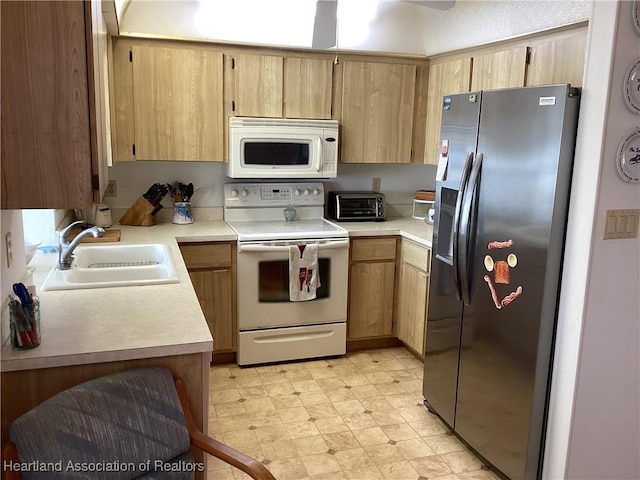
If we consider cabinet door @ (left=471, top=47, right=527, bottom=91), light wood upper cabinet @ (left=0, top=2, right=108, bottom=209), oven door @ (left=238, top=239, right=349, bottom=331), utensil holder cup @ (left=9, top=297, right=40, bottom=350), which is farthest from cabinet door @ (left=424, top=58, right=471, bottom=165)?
utensil holder cup @ (left=9, top=297, right=40, bottom=350)

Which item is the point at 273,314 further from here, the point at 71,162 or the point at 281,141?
the point at 71,162

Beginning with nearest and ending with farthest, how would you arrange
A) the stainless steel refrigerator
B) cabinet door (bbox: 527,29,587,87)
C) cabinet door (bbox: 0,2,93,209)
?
cabinet door (bbox: 0,2,93,209), the stainless steel refrigerator, cabinet door (bbox: 527,29,587,87)

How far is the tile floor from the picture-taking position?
8.38 feet

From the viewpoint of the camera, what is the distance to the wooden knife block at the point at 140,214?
12.0 ft

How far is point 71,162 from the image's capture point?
1.45m

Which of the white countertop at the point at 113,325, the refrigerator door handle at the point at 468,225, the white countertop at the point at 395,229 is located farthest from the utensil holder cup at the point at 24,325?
the white countertop at the point at 395,229

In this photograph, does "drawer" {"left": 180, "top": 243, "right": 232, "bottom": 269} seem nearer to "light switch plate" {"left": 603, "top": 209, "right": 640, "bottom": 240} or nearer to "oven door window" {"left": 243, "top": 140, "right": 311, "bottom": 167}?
"oven door window" {"left": 243, "top": 140, "right": 311, "bottom": 167}

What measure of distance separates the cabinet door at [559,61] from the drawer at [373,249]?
137 cm

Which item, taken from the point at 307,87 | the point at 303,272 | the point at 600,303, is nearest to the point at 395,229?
the point at 303,272

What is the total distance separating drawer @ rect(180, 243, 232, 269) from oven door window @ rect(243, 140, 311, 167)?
0.59 metres

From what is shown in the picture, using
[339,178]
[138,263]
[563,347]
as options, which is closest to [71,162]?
[138,263]

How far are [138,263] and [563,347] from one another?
218cm

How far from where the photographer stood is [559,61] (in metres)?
2.73

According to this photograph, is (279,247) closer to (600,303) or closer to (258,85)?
(258,85)
